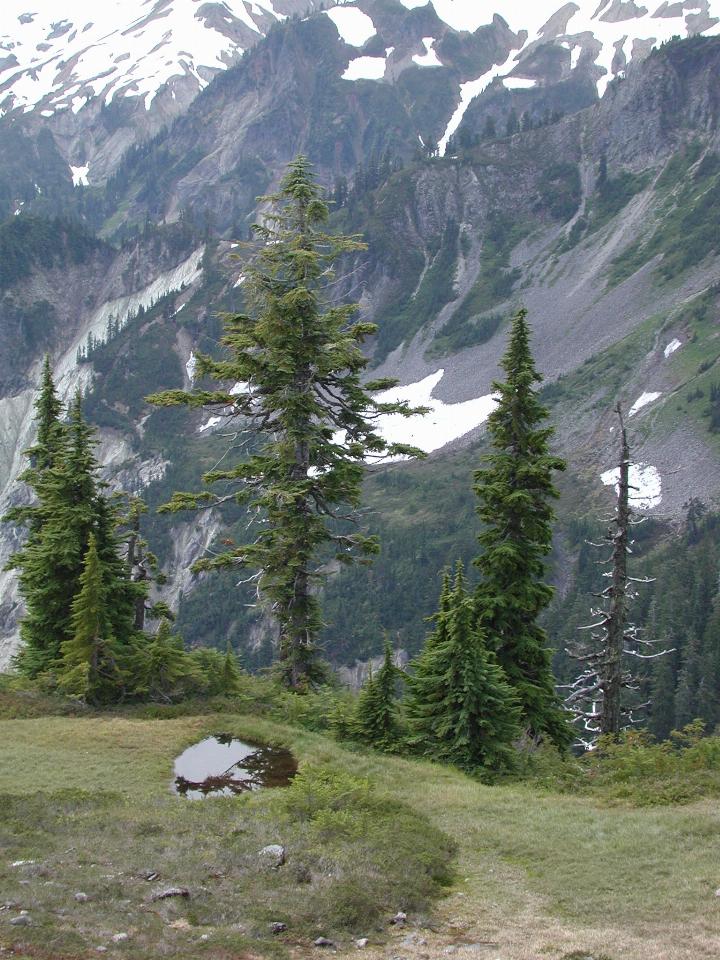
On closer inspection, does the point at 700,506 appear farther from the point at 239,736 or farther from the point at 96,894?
the point at 96,894

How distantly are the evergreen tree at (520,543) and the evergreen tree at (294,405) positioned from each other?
3.01m

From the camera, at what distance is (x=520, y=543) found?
26406mm

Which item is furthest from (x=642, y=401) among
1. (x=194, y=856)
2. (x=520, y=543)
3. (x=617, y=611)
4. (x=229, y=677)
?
(x=194, y=856)

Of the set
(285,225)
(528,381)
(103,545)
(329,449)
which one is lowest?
(103,545)

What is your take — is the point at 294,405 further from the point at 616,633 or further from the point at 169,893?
the point at 169,893

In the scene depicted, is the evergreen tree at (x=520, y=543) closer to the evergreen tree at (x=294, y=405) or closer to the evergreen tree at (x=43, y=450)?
the evergreen tree at (x=294, y=405)

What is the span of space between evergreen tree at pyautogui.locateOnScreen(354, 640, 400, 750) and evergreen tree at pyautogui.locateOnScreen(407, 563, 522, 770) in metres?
0.47

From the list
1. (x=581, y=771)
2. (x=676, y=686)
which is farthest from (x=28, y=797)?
(x=676, y=686)

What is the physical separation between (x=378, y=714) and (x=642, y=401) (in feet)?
546

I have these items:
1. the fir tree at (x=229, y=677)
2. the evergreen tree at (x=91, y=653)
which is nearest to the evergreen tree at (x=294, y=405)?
the fir tree at (x=229, y=677)

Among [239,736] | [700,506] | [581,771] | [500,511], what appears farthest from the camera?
[700,506]

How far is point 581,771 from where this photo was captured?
63.9 feet

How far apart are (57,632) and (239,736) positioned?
30.4ft

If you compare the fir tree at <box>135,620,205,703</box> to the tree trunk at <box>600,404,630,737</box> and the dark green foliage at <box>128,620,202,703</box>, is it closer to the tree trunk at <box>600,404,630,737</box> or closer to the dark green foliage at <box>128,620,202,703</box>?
the dark green foliage at <box>128,620,202,703</box>
